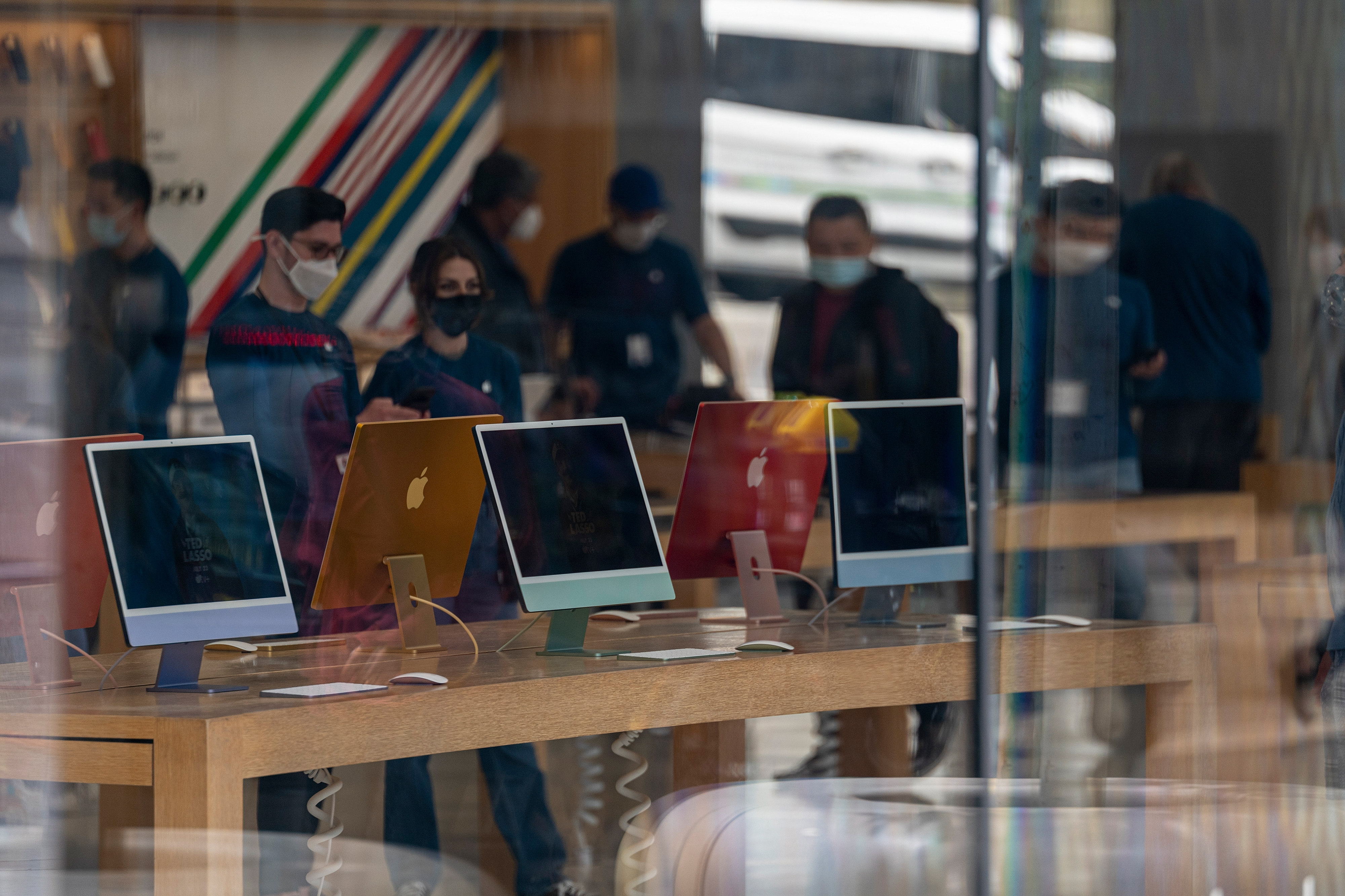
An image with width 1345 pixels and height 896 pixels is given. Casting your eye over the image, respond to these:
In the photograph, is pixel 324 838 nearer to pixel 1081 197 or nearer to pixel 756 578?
pixel 756 578

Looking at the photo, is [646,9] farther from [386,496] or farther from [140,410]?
[386,496]

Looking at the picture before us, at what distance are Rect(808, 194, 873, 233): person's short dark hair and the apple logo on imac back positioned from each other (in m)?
2.23

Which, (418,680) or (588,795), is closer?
(418,680)

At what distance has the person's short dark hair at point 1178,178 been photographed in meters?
2.04

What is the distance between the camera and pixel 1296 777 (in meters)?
2.04

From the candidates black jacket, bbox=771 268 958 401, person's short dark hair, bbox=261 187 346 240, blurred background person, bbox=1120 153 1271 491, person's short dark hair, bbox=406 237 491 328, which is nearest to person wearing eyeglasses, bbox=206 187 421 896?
person's short dark hair, bbox=261 187 346 240

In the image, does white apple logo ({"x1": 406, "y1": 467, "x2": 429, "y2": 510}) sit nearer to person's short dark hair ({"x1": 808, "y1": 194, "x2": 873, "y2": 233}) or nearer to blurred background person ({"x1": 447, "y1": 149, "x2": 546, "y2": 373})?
blurred background person ({"x1": 447, "y1": 149, "x2": 546, "y2": 373})

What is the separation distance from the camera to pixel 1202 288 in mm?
2064

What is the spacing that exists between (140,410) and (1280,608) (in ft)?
9.33

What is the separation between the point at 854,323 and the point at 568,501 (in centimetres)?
149

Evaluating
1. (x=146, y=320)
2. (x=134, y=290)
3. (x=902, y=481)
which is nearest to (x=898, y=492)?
(x=902, y=481)

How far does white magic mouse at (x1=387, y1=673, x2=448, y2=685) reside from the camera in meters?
1.89

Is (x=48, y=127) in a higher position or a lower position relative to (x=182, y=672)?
higher

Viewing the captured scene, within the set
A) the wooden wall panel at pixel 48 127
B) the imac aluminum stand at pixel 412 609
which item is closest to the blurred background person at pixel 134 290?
the wooden wall panel at pixel 48 127
